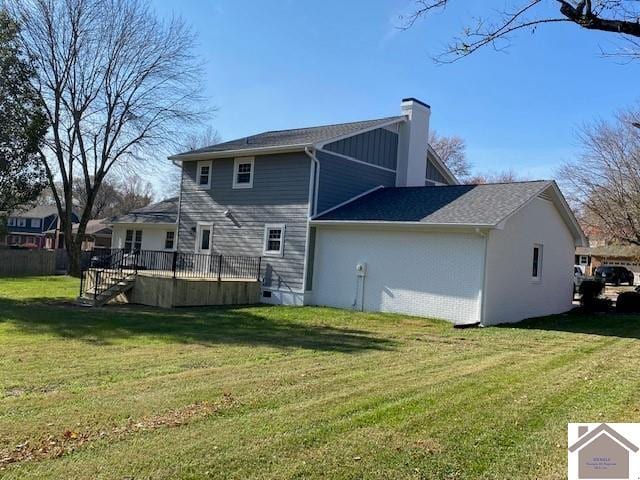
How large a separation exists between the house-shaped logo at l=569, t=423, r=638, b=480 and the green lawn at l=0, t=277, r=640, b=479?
85cm

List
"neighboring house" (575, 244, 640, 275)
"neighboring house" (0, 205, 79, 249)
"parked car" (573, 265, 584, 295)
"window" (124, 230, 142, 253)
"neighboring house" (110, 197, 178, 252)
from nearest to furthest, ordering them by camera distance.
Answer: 1. "parked car" (573, 265, 584, 295)
2. "neighboring house" (110, 197, 178, 252)
3. "window" (124, 230, 142, 253)
4. "neighboring house" (575, 244, 640, 275)
5. "neighboring house" (0, 205, 79, 249)

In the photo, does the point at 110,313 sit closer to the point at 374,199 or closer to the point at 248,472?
the point at 374,199

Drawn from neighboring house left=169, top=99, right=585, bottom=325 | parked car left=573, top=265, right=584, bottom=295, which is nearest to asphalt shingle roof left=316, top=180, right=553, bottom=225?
neighboring house left=169, top=99, right=585, bottom=325

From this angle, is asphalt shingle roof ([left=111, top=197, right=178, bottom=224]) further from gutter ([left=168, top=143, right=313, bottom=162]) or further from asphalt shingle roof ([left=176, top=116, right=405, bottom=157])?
asphalt shingle roof ([left=176, top=116, right=405, bottom=157])

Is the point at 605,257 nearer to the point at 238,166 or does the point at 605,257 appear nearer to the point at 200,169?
the point at 238,166

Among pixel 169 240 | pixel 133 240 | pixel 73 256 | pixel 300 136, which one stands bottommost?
pixel 73 256

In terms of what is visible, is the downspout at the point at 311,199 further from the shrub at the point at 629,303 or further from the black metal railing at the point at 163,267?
the shrub at the point at 629,303

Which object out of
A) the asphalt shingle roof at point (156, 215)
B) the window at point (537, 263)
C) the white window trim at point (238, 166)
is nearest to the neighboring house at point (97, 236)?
the asphalt shingle roof at point (156, 215)

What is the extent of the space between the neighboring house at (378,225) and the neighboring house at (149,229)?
4586 millimetres

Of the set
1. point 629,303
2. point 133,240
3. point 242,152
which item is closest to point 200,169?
point 242,152

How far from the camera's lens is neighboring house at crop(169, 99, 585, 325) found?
14.3 meters

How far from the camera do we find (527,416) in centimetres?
537

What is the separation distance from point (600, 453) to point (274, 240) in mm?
15156

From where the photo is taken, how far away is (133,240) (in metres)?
27.5
